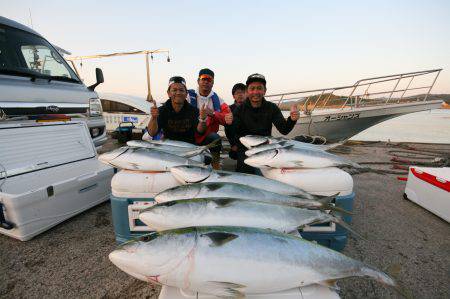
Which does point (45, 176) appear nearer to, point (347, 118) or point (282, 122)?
point (282, 122)

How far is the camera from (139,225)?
2244 millimetres

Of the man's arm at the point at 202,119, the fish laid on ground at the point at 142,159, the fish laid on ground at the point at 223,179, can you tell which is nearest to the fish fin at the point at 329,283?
the fish laid on ground at the point at 223,179

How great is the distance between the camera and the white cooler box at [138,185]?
221 centimetres

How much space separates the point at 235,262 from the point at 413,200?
417 centimetres

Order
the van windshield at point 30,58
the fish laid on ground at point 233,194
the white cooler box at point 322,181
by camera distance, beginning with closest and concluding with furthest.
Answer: the fish laid on ground at point 233,194
the white cooler box at point 322,181
the van windshield at point 30,58

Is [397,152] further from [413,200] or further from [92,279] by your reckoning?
[92,279]

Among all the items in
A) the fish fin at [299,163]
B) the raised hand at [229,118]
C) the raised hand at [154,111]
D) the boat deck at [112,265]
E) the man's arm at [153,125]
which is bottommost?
the boat deck at [112,265]

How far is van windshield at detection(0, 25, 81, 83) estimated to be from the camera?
397cm

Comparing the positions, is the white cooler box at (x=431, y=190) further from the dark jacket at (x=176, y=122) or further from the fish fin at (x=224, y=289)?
the dark jacket at (x=176, y=122)

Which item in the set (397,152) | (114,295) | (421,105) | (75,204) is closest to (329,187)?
(114,295)

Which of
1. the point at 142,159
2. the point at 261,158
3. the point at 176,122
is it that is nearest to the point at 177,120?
the point at 176,122

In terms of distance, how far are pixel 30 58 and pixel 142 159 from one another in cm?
391

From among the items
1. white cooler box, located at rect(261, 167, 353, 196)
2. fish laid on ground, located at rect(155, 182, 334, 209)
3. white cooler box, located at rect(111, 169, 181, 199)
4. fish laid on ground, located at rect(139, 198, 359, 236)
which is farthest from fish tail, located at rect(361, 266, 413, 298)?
white cooler box, located at rect(111, 169, 181, 199)

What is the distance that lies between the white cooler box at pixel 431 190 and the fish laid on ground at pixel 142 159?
11.8ft
